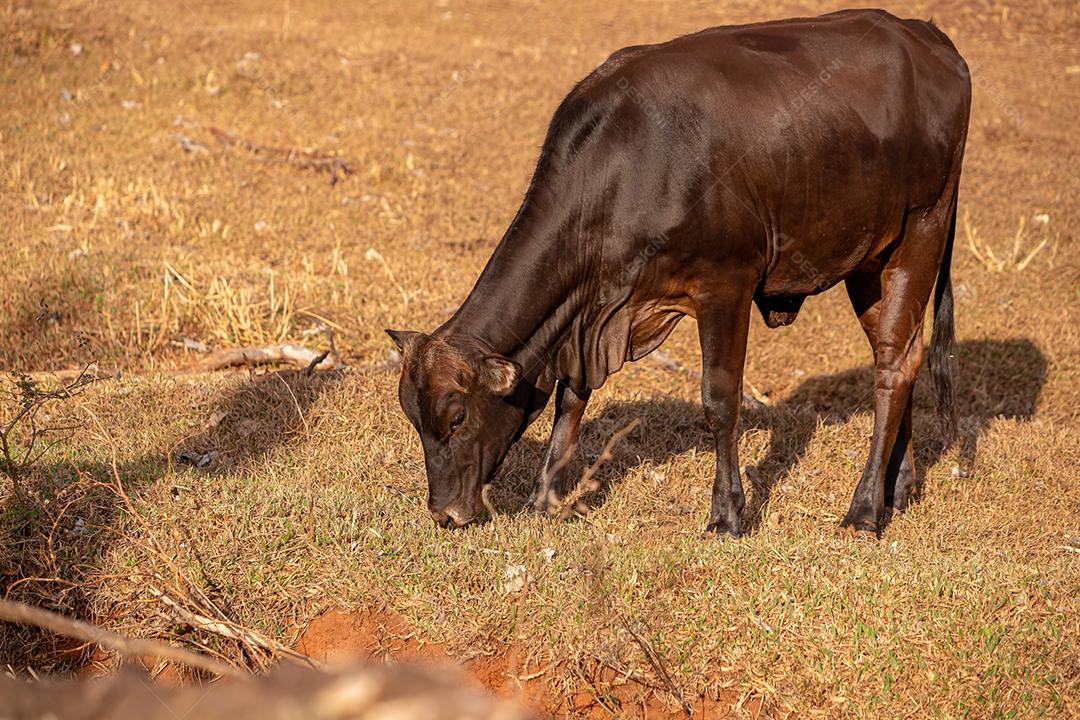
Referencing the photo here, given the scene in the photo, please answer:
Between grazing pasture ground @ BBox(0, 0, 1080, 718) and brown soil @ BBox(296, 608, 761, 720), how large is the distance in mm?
13

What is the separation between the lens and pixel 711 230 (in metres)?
4.98

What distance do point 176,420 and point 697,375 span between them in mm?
3490

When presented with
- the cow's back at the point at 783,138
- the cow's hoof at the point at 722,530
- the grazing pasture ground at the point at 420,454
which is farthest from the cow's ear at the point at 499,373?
the cow's hoof at the point at 722,530

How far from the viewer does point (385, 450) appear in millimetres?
5766

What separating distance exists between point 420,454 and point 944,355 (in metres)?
2.87

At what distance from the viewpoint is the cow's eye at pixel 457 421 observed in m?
4.68

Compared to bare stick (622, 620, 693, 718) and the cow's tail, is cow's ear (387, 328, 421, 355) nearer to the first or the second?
bare stick (622, 620, 693, 718)

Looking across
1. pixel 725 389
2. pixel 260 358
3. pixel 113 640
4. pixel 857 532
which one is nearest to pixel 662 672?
pixel 725 389

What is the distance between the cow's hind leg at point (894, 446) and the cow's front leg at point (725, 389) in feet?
3.61

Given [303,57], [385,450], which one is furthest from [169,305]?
[303,57]

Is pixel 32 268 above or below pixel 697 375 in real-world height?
above

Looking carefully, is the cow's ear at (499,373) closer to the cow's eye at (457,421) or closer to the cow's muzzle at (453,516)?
the cow's eye at (457,421)

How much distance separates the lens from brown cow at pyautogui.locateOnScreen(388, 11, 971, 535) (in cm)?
482

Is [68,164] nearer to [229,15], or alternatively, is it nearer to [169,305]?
[169,305]
